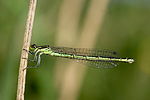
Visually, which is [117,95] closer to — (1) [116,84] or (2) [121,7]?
(1) [116,84]

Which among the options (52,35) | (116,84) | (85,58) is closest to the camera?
(85,58)

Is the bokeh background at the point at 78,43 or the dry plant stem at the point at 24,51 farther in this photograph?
the bokeh background at the point at 78,43

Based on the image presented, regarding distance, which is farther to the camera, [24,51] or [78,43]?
[78,43]

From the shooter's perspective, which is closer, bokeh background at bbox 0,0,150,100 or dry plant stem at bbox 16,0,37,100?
dry plant stem at bbox 16,0,37,100

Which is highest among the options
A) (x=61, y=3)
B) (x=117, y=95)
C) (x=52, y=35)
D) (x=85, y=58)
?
(x=61, y=3)

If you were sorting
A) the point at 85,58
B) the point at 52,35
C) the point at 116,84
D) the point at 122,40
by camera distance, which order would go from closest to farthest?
the point at 85,58
the point at 52,35
the point at 116,84
the point at 122,40

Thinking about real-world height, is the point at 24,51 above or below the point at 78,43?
below
